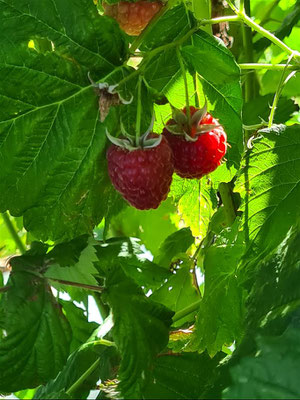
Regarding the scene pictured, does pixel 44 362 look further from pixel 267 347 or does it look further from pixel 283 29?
pixel 283 29

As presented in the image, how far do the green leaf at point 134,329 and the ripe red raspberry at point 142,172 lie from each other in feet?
0.39

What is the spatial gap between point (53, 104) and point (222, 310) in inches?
14.4

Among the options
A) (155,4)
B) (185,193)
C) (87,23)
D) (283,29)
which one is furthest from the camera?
(283,29)

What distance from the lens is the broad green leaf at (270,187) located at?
3.59 feet

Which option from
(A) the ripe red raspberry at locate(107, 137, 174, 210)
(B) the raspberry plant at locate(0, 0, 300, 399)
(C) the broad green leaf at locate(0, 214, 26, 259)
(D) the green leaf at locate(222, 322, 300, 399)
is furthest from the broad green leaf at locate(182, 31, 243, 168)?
(C) the broad green leaf at locate(0, 214, 26, 259)

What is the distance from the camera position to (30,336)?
109 centimetres

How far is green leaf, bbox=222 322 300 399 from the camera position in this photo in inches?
24.4

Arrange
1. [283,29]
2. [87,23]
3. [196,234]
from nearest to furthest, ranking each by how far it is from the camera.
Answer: [87,23] < [196,234] < [283,29]

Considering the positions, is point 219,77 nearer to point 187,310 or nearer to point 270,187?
point 270,187

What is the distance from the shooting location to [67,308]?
157 cm

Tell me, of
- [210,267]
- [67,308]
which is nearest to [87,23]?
[210,267]

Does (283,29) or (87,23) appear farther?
(283,29)

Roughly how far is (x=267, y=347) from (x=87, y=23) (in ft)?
1.77

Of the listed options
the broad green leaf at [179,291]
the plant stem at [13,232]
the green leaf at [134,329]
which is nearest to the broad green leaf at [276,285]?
the green leaf at [134,329]
